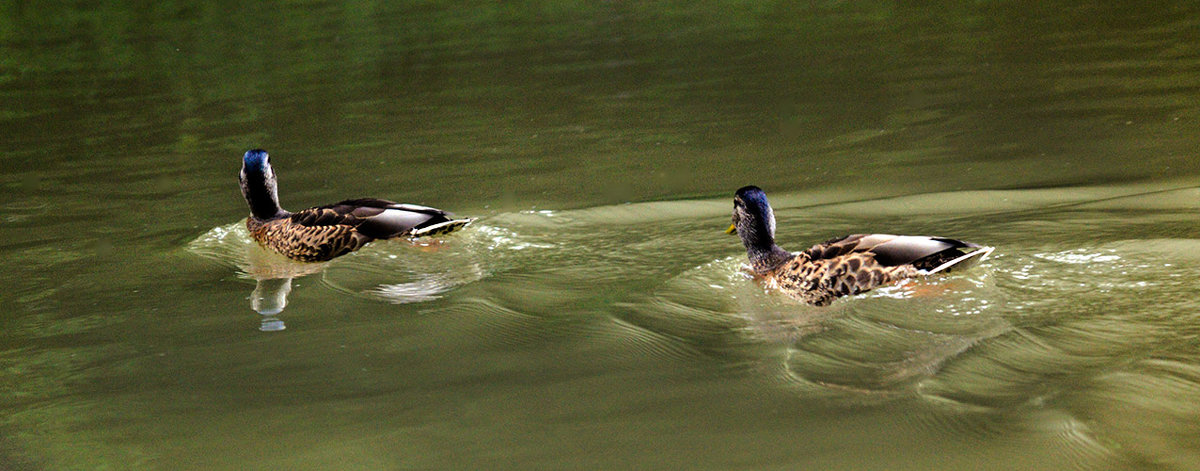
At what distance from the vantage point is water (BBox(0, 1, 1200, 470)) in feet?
16.9

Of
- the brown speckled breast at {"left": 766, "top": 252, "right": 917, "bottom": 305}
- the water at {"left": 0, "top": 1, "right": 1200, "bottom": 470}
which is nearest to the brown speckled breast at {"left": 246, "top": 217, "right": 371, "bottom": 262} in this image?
the water at {"left": 0, "top": 1, "right": 1200, "bottom": 470}

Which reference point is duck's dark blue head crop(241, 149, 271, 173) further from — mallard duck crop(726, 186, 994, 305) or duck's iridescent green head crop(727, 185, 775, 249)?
mallard duck crop(726, 186, 994, 305)

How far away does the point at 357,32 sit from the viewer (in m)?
24.0

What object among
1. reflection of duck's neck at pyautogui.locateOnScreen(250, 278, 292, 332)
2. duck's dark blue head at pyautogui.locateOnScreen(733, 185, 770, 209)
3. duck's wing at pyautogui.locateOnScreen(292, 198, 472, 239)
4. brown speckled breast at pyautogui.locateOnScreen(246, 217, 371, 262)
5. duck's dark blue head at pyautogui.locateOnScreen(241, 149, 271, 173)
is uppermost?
duck's dark blue head at pyautogui.locateOnScreen(241, 149, 271, 173)

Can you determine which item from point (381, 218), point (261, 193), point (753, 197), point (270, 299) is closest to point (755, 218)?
point (753, 197)

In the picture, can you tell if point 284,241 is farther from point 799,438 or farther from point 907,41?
point 907,41

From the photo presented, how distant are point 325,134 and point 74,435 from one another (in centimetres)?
882

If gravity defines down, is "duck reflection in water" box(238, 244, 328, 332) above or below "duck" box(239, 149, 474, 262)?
below

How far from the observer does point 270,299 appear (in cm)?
777

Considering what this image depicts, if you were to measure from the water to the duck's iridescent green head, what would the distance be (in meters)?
0.30

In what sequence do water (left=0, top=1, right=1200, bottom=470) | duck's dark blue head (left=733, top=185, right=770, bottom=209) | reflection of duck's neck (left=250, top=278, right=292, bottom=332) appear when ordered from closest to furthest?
1. water (left=0, top=1, right=1200, bottom=470)
2. reflection of duck's neck (left=250, top=278, right=292, bottom=332)
3. duck's dark blue head (left=733, top=185, right=770, bottom=209)

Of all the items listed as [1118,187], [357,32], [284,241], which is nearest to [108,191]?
[284,241]

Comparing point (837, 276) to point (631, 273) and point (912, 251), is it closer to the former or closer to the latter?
point (912, 251)

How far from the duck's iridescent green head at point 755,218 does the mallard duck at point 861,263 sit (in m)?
0.03
